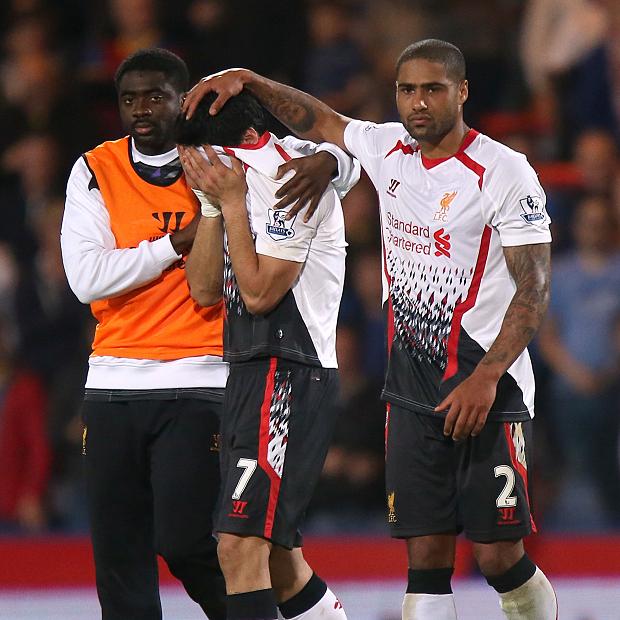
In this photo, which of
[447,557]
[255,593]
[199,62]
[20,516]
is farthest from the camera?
[199,62]

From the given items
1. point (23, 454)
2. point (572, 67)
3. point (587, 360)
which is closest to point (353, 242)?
point (587, 360)

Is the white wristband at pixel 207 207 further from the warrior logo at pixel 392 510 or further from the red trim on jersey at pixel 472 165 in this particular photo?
the warrior logo at pixel 392 510

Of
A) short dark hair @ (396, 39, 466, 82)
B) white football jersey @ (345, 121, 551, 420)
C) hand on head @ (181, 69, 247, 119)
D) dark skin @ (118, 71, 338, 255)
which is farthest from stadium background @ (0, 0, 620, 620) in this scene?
short dark hair @ (396, 39, 466, 82)

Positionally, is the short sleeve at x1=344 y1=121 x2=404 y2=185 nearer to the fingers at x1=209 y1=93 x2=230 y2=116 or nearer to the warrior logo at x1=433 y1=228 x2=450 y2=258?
the warrior logo at x1=433 y1=228 x2=450 y2=258

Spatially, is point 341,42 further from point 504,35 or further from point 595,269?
point 595,269

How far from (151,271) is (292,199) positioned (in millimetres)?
529

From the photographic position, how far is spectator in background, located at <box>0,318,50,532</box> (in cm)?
741

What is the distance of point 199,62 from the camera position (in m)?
8.33

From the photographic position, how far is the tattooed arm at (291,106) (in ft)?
13.4

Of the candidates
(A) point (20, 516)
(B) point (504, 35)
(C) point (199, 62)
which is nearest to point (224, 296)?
(A) point (20, 516)

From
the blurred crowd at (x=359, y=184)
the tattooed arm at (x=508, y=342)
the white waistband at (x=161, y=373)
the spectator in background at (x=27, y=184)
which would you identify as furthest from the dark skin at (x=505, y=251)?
the spectator in background at (x=27, y=184)

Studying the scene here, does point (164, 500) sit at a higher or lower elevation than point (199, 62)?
lower

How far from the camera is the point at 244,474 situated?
3.89 meters

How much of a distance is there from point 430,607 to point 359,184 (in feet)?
13.9
